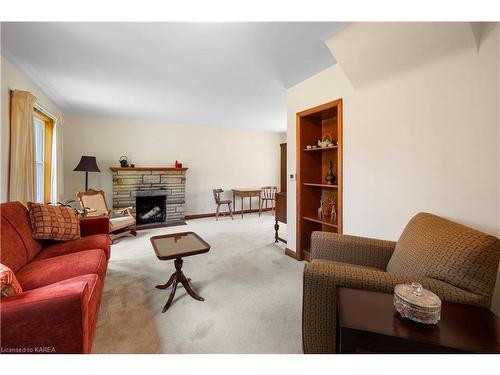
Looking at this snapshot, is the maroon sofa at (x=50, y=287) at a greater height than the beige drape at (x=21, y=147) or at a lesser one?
lesser

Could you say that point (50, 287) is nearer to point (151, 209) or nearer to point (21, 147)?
point (21, 147)

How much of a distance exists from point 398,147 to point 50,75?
12.8 ft

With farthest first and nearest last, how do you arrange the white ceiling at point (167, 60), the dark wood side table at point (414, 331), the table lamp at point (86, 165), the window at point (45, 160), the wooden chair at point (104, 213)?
the table lamp at point (86, 165) < the wooden chair at point (104, 213) < the window at point (45, 160) < the white ceiling at point (167, 60) < the dark wood side table at point (414, 331)

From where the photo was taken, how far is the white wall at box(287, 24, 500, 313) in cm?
140

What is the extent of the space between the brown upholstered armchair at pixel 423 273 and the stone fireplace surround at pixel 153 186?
435 cm

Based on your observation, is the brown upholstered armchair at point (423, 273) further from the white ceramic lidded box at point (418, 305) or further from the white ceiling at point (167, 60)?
the white ceiling at point (167, 60)

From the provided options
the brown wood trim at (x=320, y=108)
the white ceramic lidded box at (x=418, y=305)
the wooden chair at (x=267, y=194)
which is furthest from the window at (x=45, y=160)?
the white ceramic lidded box at (x=418, y=305)

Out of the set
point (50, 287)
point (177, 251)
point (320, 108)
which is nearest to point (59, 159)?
point (177, 251)

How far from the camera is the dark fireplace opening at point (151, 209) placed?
4.96m

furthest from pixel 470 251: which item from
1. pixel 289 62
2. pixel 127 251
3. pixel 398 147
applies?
pixel 127 251

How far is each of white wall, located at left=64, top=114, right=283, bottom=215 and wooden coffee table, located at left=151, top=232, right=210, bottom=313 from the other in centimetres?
330

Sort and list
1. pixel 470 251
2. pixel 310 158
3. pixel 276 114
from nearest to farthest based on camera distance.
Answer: pixel 470 251, pixel 310 158, pixel 276 114
